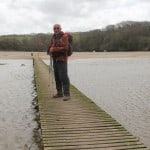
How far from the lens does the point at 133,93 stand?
19.3m

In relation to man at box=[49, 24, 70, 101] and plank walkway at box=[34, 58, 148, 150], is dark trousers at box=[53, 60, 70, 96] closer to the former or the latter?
man at box=[49, 24, 70, 101]

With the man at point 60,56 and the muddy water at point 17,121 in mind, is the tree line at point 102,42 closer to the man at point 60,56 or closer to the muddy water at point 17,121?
the muddy water at point 17,121

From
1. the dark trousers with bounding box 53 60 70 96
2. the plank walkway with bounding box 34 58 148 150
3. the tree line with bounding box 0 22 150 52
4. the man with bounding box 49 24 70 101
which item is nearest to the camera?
the plank walkway with bounding box 34 58 148 150

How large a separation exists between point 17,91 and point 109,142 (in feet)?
43.8

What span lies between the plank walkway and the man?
507 millimetres

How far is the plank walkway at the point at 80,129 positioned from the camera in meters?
7.43

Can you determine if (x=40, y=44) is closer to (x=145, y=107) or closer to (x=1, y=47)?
(x=1, y=47)

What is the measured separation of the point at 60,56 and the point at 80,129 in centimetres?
341

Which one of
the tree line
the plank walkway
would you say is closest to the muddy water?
the plank walkway

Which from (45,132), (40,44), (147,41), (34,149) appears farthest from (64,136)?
(40,44)

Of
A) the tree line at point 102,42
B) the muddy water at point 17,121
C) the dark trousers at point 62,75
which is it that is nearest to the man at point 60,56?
the dark trousers at point 62,75

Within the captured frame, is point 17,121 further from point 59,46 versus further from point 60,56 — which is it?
point 59,46

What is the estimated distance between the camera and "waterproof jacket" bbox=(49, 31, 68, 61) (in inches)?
441

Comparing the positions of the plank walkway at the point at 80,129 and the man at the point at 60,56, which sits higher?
the man at the point at 60,56
